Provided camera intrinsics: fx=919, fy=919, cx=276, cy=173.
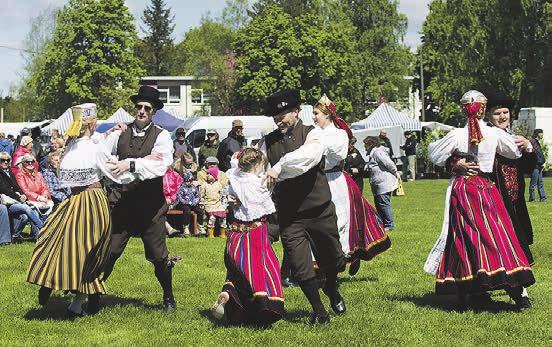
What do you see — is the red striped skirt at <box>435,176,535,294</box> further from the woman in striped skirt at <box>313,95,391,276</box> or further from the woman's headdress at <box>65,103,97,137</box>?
the woman's headdress at <box>65,103,97,137</box>

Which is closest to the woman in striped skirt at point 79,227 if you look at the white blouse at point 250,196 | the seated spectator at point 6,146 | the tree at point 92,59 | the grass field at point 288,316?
the grass field at point 288,316

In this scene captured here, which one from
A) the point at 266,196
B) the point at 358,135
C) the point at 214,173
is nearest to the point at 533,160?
the point at 266,196

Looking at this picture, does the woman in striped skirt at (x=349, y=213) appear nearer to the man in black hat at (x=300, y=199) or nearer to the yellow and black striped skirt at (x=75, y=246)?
the man in black hat at (x=300, y=199)

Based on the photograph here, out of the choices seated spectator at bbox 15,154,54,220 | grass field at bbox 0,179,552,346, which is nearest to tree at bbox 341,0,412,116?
seated spectator at bbox 15,154,54,220

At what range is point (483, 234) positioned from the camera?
7621mm

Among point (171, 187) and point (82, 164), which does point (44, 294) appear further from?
point (171, 187)

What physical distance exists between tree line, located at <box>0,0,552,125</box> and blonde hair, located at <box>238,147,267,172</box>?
38221 millimetres

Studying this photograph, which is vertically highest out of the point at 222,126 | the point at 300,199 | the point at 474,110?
the point at 222,126

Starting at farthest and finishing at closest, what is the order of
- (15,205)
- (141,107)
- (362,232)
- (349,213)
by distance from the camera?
(15,205)
(362,232)
(349,213)
(141,107)

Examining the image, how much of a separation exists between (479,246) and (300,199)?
1572mm

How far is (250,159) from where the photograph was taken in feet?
23.6

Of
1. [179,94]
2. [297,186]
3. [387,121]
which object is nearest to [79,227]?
[297,186]

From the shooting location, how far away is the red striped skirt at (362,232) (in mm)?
9414

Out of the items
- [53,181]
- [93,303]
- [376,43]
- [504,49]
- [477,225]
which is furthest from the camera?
[376,43]
